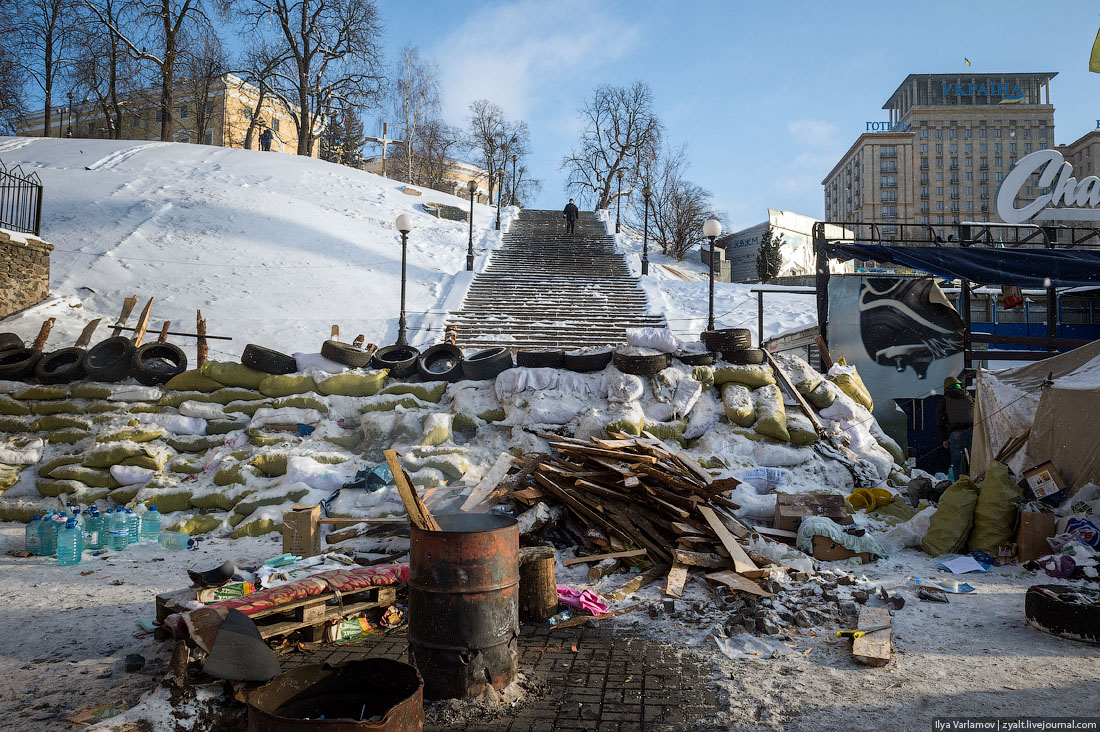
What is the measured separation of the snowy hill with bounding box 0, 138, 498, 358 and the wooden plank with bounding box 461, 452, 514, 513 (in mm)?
8807

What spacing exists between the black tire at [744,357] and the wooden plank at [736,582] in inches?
189

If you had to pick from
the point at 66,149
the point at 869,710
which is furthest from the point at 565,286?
the point at 66,149

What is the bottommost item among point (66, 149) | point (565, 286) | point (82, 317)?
point (82, 317)

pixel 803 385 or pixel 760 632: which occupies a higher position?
pixel 803 385

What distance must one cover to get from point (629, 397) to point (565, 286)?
1105 centimetres

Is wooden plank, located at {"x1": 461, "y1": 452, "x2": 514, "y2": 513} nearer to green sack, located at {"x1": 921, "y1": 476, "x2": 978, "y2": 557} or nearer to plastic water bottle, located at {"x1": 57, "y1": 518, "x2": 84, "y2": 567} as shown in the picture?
plastic water bottle, located at {"x1": 57, "y1": 518, "x2": 84, "y2": 567}

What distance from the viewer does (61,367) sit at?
970 cm

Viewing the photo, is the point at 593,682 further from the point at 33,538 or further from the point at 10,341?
the point at 10,341

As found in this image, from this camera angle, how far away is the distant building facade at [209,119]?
1623 inches

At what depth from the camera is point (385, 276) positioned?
19.7 meters

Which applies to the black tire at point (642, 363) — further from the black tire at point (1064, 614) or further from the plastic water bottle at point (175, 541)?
the plastic water bottle at point (175, 541)

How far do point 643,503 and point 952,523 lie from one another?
117 inches

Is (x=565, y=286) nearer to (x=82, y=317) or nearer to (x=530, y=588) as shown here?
(x=82, y=317)

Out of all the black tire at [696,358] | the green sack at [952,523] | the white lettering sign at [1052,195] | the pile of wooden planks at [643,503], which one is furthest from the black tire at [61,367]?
the white lettering sign at [1052,195]
